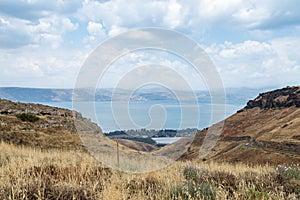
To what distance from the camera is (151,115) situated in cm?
969

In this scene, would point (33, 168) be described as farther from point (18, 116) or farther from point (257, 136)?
point (18, 116)

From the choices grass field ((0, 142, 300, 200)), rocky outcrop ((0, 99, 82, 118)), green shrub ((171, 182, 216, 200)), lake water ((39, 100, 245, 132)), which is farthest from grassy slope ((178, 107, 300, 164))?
rocky outcrop ((0, 99, 82, 118))

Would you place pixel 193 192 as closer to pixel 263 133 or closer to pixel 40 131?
pixel 263 133

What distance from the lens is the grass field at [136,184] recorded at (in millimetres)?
5733

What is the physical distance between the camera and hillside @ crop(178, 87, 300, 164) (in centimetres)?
2130

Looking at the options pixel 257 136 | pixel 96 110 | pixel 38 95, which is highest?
pixel 38 95

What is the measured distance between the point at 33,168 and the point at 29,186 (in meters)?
1.73

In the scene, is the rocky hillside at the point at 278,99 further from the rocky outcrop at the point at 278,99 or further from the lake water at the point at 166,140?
the lake water at the point at 166,140

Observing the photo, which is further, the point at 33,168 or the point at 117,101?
the point at 117,101

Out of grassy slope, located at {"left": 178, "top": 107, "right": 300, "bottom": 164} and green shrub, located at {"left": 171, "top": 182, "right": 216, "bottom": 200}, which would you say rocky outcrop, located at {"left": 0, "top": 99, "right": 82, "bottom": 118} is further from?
green shrub, located at {"left": 171, "top": 182, "right": 216, "bottom": 200}

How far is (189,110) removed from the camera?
1034 centimetres

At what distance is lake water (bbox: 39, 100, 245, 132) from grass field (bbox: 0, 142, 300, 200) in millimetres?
1465

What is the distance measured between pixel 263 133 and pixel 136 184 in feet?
69.9

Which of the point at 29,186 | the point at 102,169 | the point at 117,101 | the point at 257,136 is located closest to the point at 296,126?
the point at 257,136
